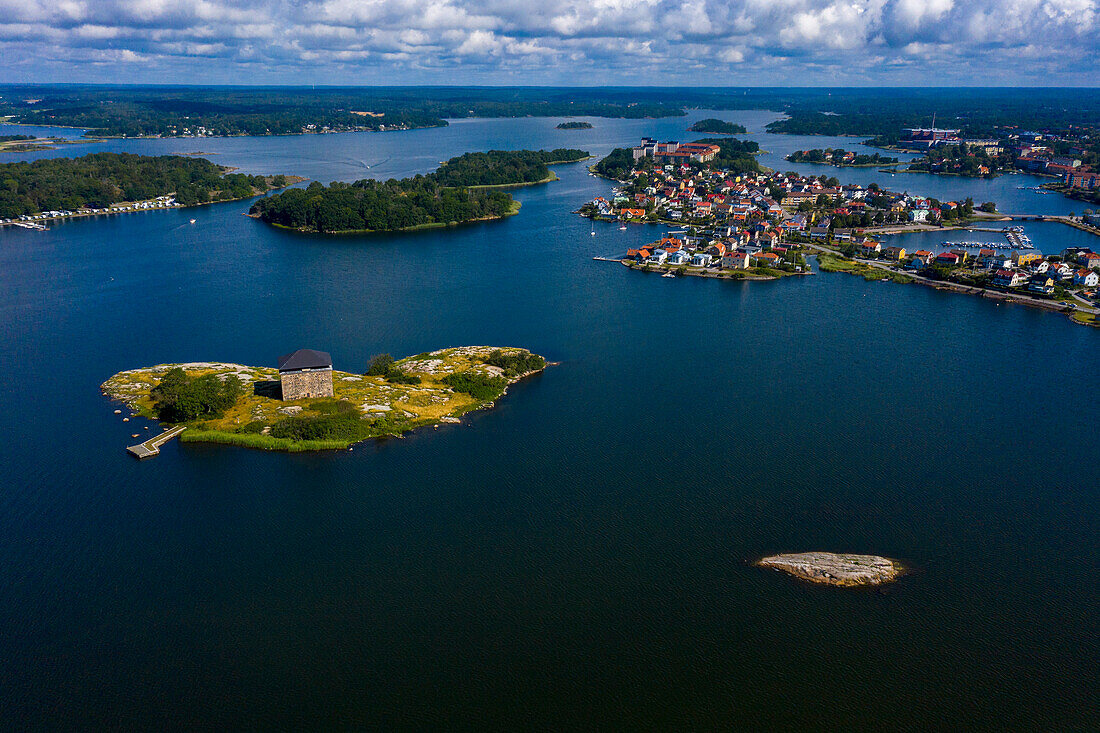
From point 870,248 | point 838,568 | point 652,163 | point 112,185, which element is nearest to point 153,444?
point 838,568

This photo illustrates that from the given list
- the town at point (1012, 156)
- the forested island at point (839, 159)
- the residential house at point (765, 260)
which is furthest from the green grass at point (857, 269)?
the forested island at point (839, 159)

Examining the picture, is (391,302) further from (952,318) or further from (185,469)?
(952,318)

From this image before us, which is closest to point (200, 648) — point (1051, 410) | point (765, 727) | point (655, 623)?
point (655, 623)

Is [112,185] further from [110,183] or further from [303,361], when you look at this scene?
[303,361]

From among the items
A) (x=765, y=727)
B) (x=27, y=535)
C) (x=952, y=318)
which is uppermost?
(x=952, y=318)

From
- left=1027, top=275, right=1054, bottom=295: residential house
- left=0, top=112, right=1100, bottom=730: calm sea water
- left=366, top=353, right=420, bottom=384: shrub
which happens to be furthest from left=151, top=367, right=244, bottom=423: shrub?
left=1027, top=275, right=1054, bottom=295: residential house

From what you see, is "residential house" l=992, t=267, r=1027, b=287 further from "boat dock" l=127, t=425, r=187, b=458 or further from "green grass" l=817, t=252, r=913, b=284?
"boat dock" l=127, t=425, r=187, b=458

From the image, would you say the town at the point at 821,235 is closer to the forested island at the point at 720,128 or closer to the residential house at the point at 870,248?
the residential house at the point at 870,248
